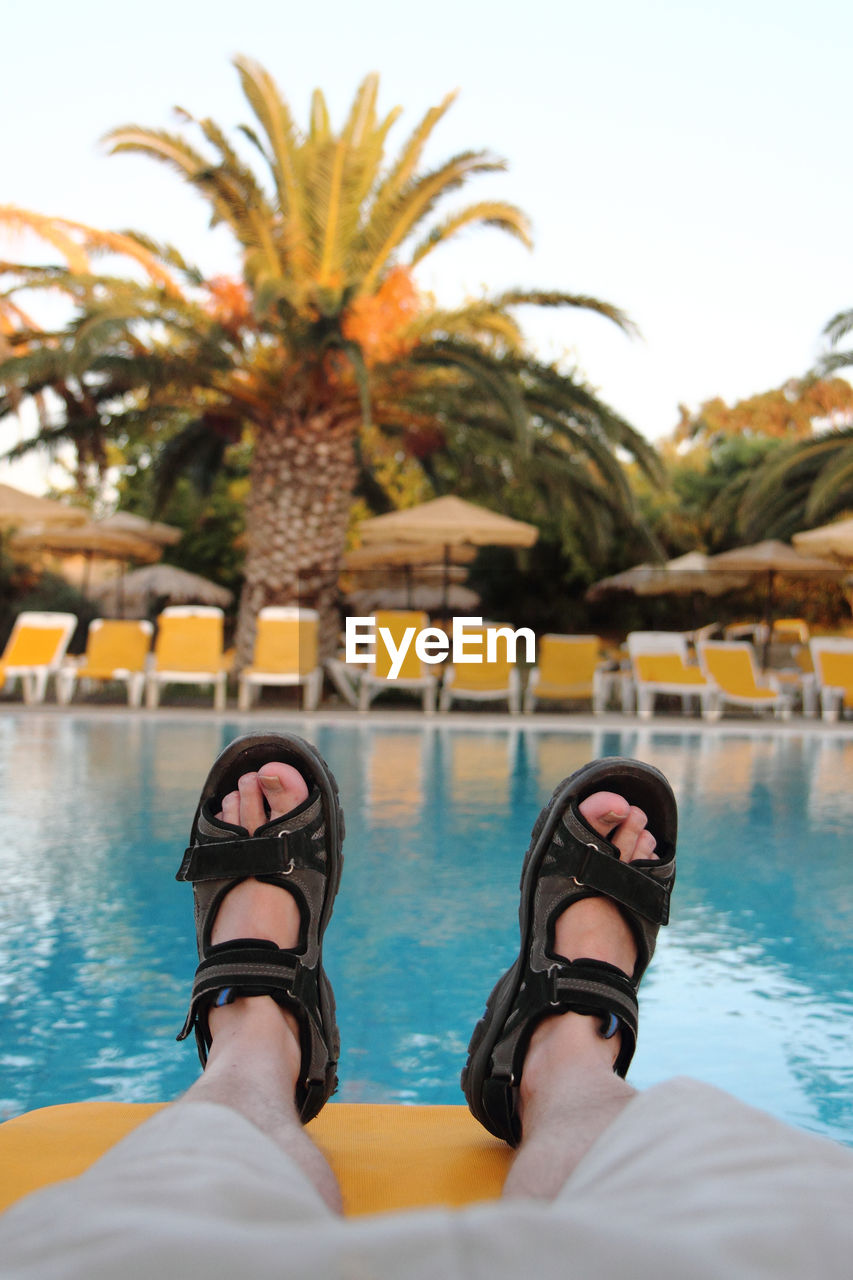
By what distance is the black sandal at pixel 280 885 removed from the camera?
1.45m

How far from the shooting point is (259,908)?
5.26 feet

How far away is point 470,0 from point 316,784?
15185 millimetres

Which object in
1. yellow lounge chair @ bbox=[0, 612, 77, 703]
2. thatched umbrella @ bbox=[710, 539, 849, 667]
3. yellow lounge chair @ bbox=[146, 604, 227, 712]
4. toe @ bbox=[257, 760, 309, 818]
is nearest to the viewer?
toe @ bbox=[257, 760, 309, 818]

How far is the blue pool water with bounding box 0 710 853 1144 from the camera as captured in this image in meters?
1.97

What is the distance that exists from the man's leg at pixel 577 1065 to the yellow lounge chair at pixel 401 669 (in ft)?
33.0

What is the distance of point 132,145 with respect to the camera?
1181 cm

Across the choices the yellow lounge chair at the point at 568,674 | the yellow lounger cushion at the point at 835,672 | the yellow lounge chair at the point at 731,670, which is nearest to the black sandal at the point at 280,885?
the yellow lounge chair at the point at 731,670

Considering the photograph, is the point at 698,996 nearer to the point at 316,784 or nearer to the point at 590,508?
the point at 316,784

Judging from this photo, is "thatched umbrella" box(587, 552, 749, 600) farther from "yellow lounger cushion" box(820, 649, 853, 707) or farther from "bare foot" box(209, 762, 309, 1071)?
"bare foot" box(209, 762, 309, 1071)

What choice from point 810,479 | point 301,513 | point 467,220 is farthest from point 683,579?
point 467,220

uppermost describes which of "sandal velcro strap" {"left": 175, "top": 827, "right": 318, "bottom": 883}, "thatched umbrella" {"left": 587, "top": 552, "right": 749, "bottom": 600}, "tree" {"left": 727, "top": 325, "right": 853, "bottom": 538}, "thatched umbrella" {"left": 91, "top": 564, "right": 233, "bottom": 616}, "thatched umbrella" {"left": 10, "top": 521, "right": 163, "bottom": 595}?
"tree" {"left": 727, "top": 325, "right": 853, "bottom": 538}

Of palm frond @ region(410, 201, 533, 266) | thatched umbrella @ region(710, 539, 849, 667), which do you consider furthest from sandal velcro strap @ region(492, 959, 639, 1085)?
thatched umbrella @ region(710, 539, 849, 667)

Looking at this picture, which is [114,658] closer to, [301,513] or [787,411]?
[301,513]

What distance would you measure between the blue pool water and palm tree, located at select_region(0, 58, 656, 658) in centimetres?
631
